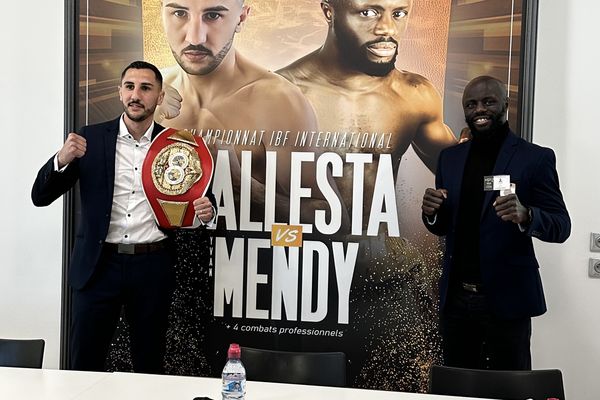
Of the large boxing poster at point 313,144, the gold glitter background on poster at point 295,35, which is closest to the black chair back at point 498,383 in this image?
the large boxing poster at point 313,144

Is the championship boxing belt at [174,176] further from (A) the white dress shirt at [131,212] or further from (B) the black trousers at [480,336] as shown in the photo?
(B) the black trousers at [480,336]

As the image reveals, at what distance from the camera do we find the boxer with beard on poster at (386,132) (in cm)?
363

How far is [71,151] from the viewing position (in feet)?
10.6

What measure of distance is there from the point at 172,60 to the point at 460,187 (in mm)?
1671

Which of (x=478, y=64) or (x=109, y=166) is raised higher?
(x=478, y=64)

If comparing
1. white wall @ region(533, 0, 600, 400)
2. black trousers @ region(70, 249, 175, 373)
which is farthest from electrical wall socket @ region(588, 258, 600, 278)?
black trousers @ region(70, 249, 175, 373)

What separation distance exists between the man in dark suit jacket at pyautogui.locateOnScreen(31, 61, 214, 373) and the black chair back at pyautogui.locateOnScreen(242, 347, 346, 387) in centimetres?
94

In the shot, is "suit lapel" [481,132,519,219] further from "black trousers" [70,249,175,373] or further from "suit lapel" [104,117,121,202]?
"suit lapel" [104,117,121,202]

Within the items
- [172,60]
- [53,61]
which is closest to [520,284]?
[172,60]

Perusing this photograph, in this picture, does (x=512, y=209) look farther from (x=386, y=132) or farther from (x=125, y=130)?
(x=125, y=130)

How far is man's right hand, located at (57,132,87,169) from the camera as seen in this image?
3.22 meters

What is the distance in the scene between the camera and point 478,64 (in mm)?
3547

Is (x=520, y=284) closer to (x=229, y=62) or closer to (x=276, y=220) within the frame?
(x=276, y=220)

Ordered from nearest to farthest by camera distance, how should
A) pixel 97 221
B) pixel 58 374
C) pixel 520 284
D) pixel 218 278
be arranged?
pixel 58 374
pixel 520 284
pixel 97 221
pixel 218 278
